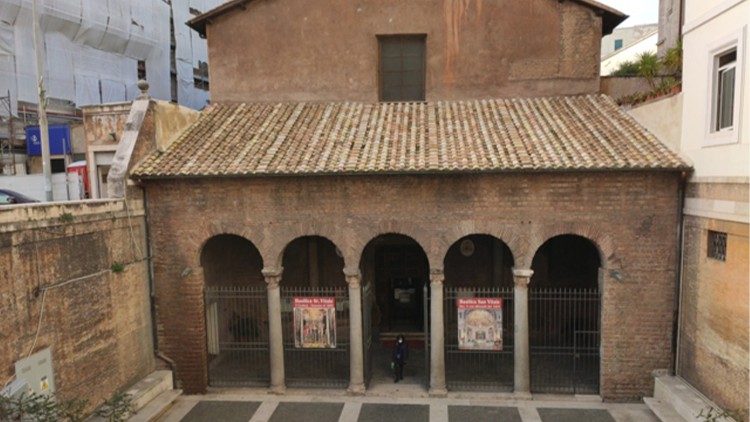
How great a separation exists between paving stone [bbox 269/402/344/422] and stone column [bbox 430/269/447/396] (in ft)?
7.10

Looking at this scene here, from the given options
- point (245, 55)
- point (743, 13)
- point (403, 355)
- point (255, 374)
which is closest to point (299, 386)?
point (255, 374)

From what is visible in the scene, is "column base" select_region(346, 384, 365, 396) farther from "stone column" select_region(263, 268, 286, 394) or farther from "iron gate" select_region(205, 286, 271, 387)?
"iron gate" select_region(205, 286, 271, 387)

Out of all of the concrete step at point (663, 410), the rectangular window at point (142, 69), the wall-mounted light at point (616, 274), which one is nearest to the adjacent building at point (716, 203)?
the concrete step at point (663, 410)

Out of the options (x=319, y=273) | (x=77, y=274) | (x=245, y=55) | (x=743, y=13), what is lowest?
(x=319, y=273)

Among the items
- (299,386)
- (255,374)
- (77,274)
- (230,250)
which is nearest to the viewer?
(77,274)

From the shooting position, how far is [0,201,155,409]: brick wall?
26.8 feet

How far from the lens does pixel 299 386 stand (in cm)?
1234

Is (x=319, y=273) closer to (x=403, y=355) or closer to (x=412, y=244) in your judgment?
(x=412, y=244)

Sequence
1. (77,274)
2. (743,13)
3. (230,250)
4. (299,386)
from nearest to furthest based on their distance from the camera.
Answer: (743,13) → (77,274) → (299,386) → (230,250)

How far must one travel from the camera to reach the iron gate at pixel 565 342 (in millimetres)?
12086

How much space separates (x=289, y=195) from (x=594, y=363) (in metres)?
8.79

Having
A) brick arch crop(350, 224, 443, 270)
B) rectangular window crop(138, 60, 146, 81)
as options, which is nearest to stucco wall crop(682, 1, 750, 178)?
brick arch crop(350, 224, 443, 270)

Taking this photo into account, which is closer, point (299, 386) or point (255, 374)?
point (299, 386)

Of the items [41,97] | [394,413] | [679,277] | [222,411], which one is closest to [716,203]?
[679,277]
